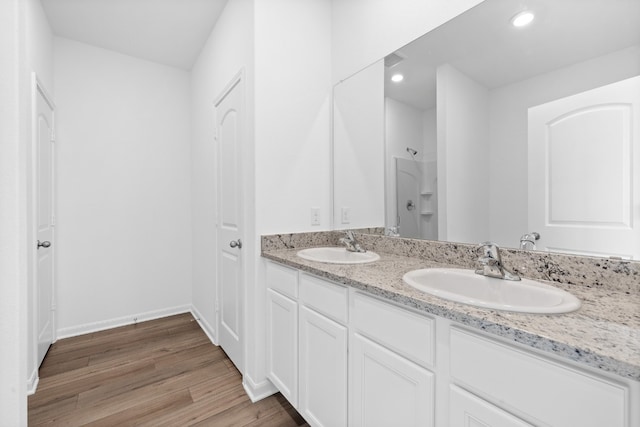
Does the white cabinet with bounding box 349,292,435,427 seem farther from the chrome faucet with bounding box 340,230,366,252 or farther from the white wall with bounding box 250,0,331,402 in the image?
the white wall with bounding box 250,0,331,402

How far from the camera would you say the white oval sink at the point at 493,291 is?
749 mm

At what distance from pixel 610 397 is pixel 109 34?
12.1 feet

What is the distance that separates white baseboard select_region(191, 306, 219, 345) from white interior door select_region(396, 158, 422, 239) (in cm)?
187

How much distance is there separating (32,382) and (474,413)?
253cm

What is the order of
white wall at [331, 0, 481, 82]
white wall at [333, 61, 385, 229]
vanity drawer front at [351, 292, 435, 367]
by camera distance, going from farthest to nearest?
white wall at [333, 61, 385, 229] < white wall at [331, 0, 481, 82] < vanity drawer front at [351, 292, 435, 367]

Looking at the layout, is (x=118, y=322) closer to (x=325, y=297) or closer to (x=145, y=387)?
(x=145, y=387)

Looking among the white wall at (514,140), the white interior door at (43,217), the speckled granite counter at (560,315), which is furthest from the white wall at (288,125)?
the white interior door at (43,217)

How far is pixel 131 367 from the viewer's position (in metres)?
2.09

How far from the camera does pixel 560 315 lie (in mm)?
713

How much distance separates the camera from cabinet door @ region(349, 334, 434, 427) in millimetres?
867

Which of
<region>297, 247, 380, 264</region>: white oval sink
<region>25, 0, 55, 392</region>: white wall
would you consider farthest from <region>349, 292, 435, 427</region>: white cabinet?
<region>25, 0, 55, 392</region>: white wall

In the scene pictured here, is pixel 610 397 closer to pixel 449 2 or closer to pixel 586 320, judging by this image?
pixel 586 320

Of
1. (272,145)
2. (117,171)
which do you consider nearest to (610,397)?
(272,145)

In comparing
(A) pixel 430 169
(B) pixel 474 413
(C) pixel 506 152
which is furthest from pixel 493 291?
(A) pixel 430 169
